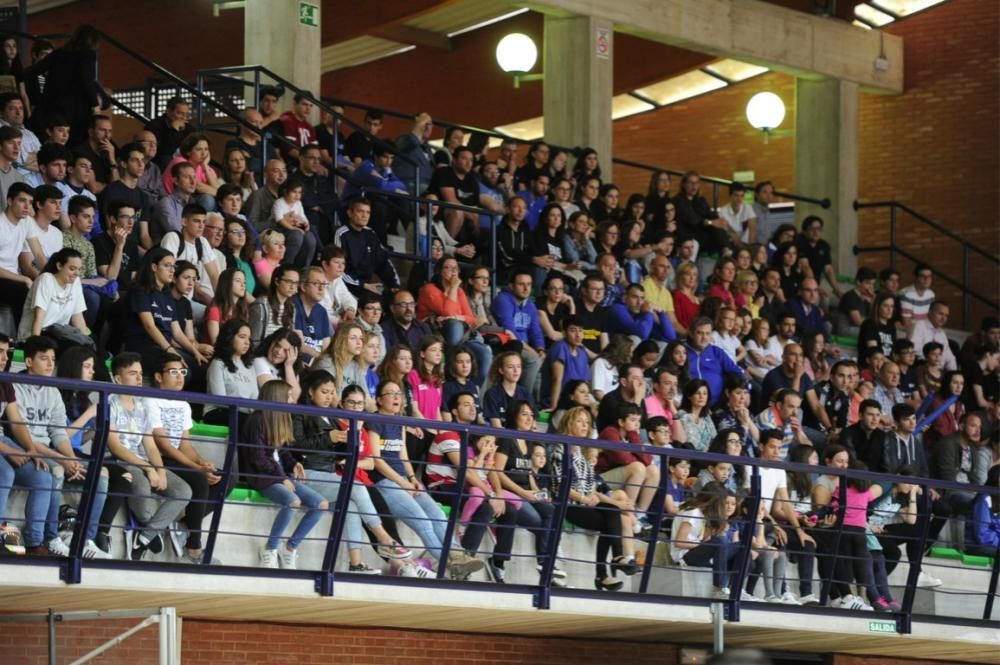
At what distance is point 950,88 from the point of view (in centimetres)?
2391

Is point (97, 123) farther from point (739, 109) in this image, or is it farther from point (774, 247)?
point (739, 109)

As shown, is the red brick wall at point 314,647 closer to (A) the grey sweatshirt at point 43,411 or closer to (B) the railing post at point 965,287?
(A) the grey sweatshirt at point 43,411

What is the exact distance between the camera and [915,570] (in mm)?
14469

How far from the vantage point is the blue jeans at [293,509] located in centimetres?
1167

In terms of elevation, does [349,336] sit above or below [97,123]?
below

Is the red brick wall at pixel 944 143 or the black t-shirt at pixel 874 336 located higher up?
the red brick wall at pixel 944 143

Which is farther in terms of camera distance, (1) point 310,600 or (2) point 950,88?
(2) point 950,88

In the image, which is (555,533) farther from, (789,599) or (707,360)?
(707,360)

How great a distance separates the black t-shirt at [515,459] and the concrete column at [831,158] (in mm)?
10624

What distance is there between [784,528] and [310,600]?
3585 mm

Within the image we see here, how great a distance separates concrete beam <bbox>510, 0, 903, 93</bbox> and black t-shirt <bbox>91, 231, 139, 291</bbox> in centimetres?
777

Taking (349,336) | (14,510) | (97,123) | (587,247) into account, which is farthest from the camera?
(587,247)

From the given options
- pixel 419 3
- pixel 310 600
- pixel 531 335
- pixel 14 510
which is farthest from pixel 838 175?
pixel 14 510

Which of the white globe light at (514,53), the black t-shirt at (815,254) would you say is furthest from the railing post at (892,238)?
the white globe light at (514,53)
